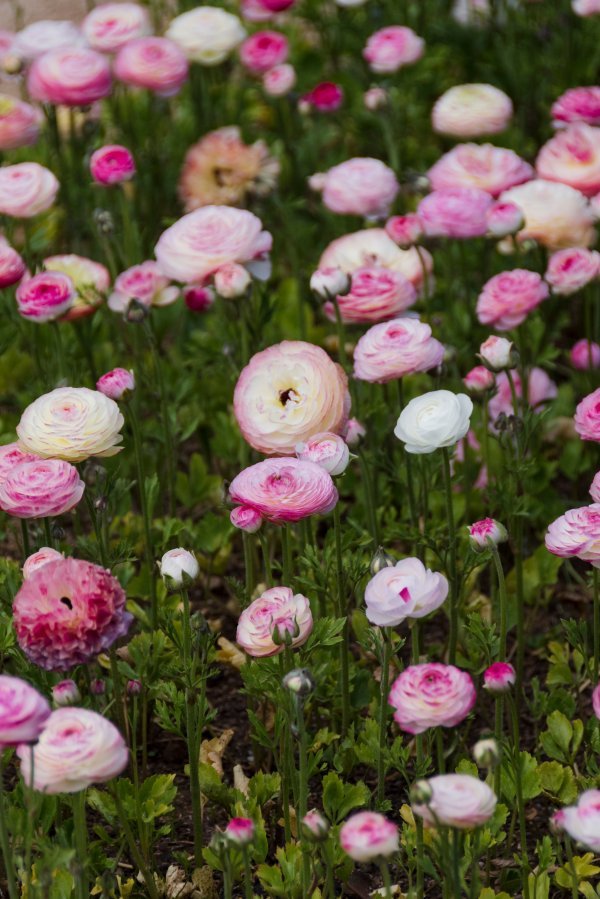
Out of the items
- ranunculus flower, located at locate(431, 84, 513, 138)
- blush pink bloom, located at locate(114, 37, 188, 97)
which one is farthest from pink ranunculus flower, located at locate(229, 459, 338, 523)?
blush pink bloom, located at locate(114, 37, 188, 97)

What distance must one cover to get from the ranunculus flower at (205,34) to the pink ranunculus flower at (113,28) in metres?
0.11

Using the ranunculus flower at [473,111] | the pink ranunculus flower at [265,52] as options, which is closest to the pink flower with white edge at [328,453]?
the ranunculus flower at [473,111]

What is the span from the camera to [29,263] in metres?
2.82

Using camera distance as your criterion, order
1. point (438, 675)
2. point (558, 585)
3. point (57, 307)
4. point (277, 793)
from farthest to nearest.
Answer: point (558, 585) → point (57, 307) → point (277, 793) → point (438, 675)

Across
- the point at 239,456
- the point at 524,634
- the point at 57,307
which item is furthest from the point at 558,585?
the point at 57,307

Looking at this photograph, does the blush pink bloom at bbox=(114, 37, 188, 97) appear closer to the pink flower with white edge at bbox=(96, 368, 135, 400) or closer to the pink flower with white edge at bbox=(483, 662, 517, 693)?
the pink flower with white edge at bbox=(96, 368, 135, 400)

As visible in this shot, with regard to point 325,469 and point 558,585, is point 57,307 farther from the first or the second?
point 558,585

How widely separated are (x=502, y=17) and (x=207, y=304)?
2017 millimetres

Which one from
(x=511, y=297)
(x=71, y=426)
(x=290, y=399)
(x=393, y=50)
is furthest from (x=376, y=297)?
(x=393, y=50)

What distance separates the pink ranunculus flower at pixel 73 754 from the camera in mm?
1469

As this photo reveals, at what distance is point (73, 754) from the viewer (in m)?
1.47

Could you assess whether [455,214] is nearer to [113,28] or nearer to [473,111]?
[473,111]

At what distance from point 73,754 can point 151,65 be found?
6.73 feet

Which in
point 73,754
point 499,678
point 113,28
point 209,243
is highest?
point 113,28
